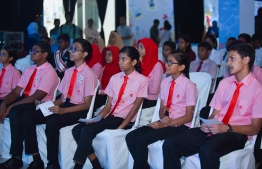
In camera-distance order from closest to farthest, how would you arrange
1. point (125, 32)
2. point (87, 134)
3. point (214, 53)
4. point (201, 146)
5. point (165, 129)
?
1. point (201, 146)
2. point (165, 129)
3. point (87, 134)
4. point (214, 53)
5. point (125, 32)

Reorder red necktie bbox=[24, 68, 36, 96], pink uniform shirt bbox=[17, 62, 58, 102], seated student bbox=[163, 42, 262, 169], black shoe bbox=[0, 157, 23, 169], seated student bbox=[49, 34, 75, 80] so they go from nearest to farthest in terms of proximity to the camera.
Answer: seated student bbox=[163, 42, 262, 169] < black shoe bbox=[0, 157, 23, 169] < pink uniform shirt bbox=[17, 62, 58, 102] < red necktie bbox=[24, 68, 36, 96] < seated student bbox=[49, 34, 75, 80]

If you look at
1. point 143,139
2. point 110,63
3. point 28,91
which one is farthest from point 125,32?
point 143,139

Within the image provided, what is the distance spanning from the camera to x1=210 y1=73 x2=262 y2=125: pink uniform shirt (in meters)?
3.48

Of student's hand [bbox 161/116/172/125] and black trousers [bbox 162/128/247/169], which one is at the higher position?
student's hand [bbox 161/116/172/125]

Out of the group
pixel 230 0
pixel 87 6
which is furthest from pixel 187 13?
pixel 230 0

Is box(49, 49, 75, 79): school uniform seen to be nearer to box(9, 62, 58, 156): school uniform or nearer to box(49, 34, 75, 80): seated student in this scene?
box(49, 34, 75, 80): seated student

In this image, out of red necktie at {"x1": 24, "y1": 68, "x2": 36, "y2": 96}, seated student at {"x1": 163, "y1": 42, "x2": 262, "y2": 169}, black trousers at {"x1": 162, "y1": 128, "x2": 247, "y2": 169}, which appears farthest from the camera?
red necktie at {"x1": 24, "y1": 68, "x2": 36, "y2": 96}

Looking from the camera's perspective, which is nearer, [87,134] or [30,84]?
[87,134]

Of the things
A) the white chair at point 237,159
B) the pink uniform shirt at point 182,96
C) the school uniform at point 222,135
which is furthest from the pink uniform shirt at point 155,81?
the white chair at point 237,159

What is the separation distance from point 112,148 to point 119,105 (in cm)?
47

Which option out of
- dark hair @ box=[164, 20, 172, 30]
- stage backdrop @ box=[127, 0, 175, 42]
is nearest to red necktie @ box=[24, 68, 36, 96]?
stage backdrop @ box=[127, 0, 175, 42]

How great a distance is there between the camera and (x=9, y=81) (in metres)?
5.62

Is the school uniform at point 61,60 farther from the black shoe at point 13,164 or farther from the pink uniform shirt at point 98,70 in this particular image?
the black shoe at point 13,164

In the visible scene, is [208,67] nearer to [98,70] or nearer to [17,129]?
[98,70]
